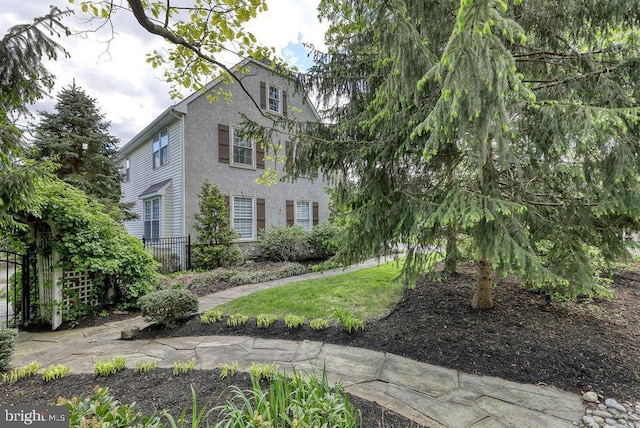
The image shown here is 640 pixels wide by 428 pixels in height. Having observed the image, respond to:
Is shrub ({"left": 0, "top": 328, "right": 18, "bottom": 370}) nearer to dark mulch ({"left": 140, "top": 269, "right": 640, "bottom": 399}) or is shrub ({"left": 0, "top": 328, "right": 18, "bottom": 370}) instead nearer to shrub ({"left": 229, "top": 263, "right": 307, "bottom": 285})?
dark mulch ({"left": 140, "top": 269, "right": 640, "bottom": 399})

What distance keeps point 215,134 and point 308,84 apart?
7620 millimetres

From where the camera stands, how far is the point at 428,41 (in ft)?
10.1

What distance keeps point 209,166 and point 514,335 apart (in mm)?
10268

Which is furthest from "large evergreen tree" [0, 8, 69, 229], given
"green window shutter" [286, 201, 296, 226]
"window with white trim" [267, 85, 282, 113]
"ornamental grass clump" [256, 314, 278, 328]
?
"green window shutter" [286, 201, 296, 226]

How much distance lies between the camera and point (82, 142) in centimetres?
1080

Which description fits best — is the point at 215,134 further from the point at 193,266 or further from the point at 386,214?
the point at 386,214


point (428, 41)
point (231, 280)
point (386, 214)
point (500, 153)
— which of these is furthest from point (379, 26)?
point (231, 280)

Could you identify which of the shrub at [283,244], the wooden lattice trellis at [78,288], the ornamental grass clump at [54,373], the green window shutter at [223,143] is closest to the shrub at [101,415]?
the ornamental grass clump at [54,373]

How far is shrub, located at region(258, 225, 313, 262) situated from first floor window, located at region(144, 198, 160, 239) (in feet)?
14.0

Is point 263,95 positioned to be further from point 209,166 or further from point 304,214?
point 304,214

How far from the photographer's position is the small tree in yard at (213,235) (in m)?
9.66

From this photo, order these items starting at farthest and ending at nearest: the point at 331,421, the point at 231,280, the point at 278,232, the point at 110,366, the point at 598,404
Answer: the point at 278,232 → the point at 231,280 → the point at 110,366 → the point at 598,404 → the point at 331,421

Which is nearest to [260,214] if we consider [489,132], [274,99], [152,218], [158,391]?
[152,218]

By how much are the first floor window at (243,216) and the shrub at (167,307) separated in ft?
22.4
